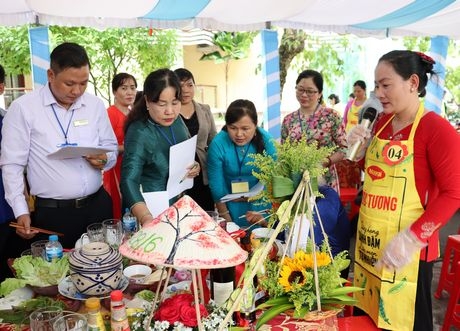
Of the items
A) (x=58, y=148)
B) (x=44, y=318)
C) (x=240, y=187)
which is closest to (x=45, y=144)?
(x=58, y=148)

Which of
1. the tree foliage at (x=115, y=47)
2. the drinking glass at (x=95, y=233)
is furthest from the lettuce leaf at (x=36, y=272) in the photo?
the tree foliage at (x=115, y=47)

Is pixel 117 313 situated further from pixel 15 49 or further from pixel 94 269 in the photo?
pixel 15 49

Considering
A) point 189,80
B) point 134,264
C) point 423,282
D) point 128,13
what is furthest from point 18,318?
point 128,13

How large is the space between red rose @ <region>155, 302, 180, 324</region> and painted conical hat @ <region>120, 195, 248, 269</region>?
7.2 inches

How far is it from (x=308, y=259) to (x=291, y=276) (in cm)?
7

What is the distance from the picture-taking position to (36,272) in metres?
1.48

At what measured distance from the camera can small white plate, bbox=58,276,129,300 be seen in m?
1.32

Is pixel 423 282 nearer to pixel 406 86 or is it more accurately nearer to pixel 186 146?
pixel 406 86

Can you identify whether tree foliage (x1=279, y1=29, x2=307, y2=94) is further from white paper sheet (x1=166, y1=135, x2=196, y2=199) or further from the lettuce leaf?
the lettuce leaf

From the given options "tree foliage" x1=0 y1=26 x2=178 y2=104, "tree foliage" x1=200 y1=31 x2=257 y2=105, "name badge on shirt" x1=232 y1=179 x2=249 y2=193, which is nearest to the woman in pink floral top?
"name badge on shirt" x1=232 y1=179 x2=249 y2=193

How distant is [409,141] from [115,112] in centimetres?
267

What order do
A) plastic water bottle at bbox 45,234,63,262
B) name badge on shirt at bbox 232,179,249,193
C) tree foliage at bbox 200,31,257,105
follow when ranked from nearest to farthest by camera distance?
plastic water bottle at bbox 45,234,63,262 → name badge on shirt at bbox 232,179,249,193 → tree foliage at bbox 200,31,257,105

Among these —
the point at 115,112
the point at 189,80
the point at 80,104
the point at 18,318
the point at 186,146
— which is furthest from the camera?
the point at 115,112

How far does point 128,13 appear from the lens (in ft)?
12.2
